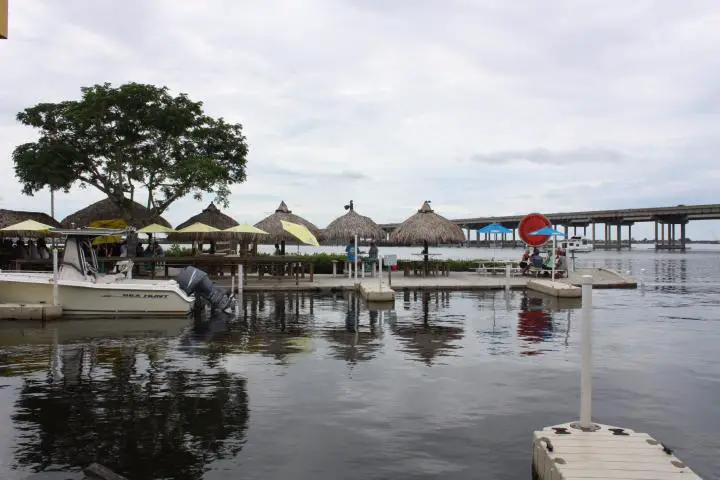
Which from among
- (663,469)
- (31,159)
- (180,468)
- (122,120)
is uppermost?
(122,120)

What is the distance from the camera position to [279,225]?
30172mm

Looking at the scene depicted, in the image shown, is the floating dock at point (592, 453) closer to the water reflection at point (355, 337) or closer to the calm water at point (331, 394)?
the calm water at point (331, 394)

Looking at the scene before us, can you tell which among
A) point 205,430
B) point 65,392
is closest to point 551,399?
point 205,430

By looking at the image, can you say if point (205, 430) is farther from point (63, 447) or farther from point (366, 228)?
point (366, 228)

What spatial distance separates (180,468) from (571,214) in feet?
393

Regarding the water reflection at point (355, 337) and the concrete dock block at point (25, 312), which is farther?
the concrete dock block at point (25, 312)

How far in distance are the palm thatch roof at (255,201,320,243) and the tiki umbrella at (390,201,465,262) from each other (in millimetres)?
4605

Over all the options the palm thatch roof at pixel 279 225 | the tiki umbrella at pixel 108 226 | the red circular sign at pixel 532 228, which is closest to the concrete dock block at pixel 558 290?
the red circular sign at pixel 532 228

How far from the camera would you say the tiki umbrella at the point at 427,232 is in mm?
33000

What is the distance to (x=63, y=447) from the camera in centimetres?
676

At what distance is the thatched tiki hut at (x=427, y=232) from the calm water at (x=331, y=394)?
54.3 ft

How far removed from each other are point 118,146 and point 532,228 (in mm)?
21152

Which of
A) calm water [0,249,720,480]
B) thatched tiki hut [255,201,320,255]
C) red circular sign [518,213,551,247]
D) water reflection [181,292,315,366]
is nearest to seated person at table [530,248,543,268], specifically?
red circular sign [518,213,551,247]

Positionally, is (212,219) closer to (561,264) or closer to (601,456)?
(561,264)
